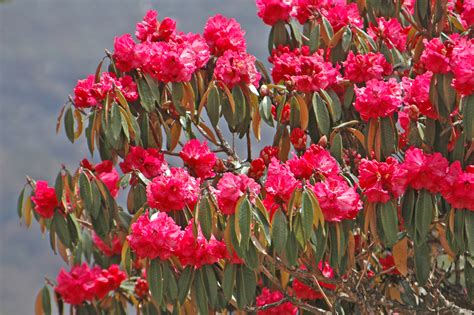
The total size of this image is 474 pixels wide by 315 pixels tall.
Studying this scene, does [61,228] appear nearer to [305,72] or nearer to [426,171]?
[305,72]

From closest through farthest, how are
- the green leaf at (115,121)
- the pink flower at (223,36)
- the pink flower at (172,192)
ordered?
the pink flower at (172,192) < the green leaf at (115,121) < the pink flower at (223,36)

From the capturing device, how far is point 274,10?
2.41 metres

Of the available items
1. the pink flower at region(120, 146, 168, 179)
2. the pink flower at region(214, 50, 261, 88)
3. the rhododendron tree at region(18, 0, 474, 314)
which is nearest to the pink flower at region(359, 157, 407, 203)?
the rhododendron tree at region(18, 0, 474, 314)

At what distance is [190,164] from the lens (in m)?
2.11

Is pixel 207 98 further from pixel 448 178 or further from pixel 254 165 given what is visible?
pixel 448 178

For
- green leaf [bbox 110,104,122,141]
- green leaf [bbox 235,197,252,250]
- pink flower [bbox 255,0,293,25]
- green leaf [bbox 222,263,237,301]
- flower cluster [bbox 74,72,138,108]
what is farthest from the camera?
pink flower [bbox 255,0,293,25]

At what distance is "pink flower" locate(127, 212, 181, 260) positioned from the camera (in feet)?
6.01

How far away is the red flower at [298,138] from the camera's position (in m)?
2.10

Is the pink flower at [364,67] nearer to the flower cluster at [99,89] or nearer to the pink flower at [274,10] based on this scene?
the pink flower at [274,10]

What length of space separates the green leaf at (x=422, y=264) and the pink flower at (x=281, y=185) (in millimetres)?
290

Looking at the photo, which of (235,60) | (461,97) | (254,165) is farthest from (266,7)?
(461,97)

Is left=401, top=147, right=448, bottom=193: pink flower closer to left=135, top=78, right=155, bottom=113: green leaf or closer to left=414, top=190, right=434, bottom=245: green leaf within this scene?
left=414, top=190, right=434, bottom=245: green leaf

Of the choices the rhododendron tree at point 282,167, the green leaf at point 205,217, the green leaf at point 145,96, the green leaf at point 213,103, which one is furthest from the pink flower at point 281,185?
the green leaf at point 145,96

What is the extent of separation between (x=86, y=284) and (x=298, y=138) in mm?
950
